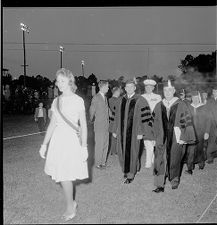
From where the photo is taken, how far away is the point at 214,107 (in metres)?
9.11

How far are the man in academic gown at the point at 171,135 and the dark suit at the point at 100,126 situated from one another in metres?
1.96

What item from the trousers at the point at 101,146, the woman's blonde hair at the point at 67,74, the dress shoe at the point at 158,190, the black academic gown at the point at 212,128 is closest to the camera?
the woman's blonde hair at the point at 67,74

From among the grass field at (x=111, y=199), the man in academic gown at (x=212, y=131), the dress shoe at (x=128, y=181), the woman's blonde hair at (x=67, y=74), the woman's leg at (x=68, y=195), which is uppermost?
the woman's blonde hair at (x=67, y=74)

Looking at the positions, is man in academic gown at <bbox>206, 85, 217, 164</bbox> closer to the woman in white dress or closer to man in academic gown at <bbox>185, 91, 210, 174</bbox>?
man in academic gown at <bbox>185, 91, 210, 174</bbox>

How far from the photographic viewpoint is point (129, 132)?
23.8 feet

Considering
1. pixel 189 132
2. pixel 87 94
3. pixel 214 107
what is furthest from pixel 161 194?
pixel 87 94

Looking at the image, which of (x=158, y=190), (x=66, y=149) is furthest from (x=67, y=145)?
(x=158, y=190)

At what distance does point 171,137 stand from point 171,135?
0.11 feet

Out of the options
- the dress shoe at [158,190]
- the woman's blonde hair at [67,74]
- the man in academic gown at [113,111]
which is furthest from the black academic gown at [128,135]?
the woman's blonde hair at [67,74]

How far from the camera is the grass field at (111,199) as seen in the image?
5.04 meters

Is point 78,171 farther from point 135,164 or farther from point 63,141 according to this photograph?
point 135,164

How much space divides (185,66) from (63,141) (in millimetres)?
55105

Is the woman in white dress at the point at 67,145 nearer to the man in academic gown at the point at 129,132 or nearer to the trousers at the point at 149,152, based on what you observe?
the man in academic gown at the point at 129,132

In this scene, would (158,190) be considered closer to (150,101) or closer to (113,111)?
(150,101)
